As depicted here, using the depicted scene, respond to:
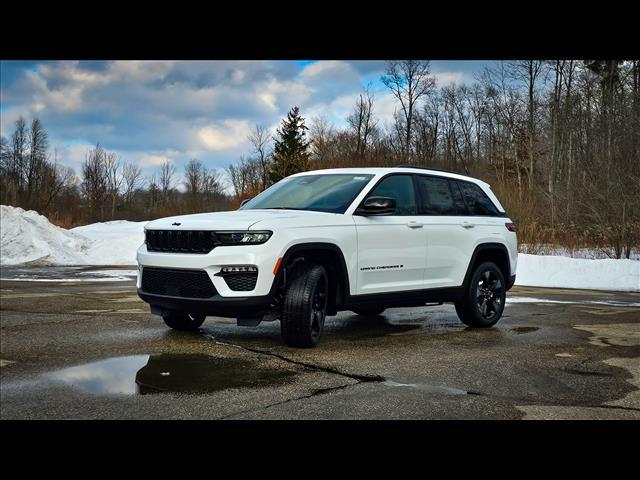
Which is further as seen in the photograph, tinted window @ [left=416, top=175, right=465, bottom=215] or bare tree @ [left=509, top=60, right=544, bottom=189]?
bare tree @ [left=509, top=60, right=544, bottom=189]

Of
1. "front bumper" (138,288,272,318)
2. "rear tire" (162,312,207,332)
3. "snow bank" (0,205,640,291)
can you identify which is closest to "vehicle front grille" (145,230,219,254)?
"front bumper" (138,288,272,318)

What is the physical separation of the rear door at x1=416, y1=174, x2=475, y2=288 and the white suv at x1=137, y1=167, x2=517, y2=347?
0.06 feet

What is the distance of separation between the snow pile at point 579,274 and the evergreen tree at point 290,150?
25.4 metres

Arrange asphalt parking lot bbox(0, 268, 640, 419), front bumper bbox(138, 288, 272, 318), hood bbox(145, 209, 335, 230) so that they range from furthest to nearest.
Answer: hood bbox(145, 209, 335, 230), front bumper bbox(138, 288, 272, 318), asphalt parking lot bbox(0, 268, 640, 419)

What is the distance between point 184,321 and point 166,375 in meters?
2.13

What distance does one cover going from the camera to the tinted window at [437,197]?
7.59 metres

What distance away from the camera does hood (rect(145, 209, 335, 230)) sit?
5.82m

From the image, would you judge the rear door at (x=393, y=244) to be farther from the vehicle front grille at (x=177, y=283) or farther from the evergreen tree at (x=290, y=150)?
the evergreen tree at (x=290, y=150)

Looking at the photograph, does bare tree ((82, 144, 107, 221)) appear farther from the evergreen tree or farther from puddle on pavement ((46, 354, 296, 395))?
puddle on pavement ((46, 354, 296, 395))

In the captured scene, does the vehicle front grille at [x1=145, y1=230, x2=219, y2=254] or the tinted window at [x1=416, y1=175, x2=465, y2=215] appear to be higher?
the tinted window at [x1=416, y1=175, x2=465, y2=215]

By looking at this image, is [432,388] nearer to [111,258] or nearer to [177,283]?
[177,283]
